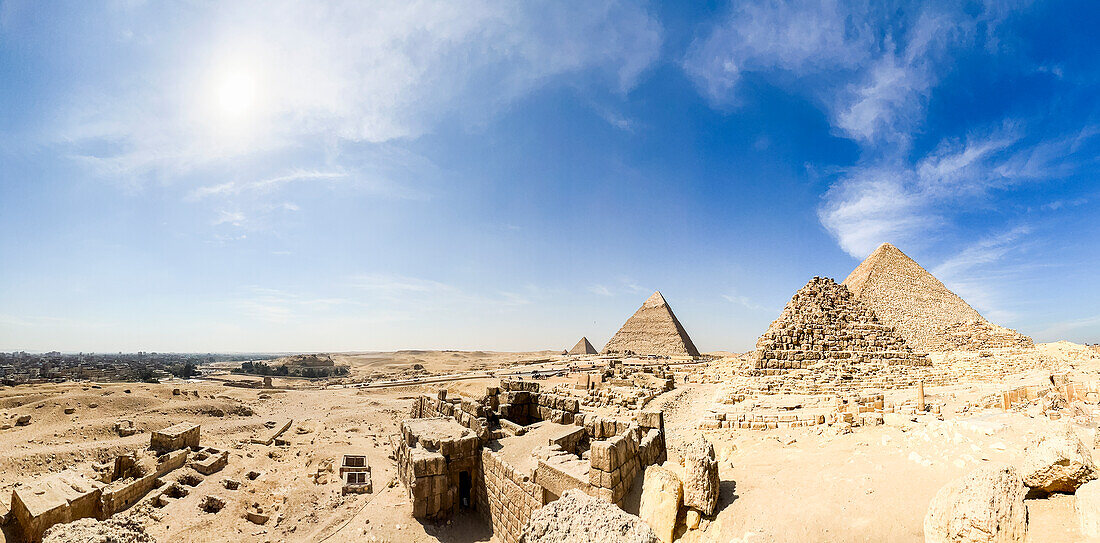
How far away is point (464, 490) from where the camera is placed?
918cm

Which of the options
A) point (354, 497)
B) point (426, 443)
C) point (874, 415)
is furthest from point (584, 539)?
point (874, 415)

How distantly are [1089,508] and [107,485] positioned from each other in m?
13.9

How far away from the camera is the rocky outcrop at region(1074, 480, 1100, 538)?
297cm

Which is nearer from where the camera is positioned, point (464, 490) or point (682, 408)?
point (464, 490)

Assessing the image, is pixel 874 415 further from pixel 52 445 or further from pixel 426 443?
pixel 52 445

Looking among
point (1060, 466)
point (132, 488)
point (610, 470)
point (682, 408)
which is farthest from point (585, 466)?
point (682, 408)

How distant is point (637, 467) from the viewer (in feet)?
23.1

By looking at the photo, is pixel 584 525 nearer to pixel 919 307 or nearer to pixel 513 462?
pixel 513 462

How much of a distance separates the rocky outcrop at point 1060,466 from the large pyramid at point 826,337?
1885cm

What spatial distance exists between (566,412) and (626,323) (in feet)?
194

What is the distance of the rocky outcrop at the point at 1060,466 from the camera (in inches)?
132

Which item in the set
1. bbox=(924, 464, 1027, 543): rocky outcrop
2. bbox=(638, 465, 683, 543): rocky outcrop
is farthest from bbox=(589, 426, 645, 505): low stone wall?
bbox=(924, 464, 1027, 543): rocky outcrop

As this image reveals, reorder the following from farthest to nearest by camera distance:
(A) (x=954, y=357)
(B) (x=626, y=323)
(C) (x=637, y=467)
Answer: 1. (B) (x=626, y=323)
2. (A) (x=954, y=357)
3. (C) (x=637, y=467)

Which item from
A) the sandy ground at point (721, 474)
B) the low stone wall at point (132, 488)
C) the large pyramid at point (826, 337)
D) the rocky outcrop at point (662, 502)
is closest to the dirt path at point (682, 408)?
the sandy ground at point (721, 474)
